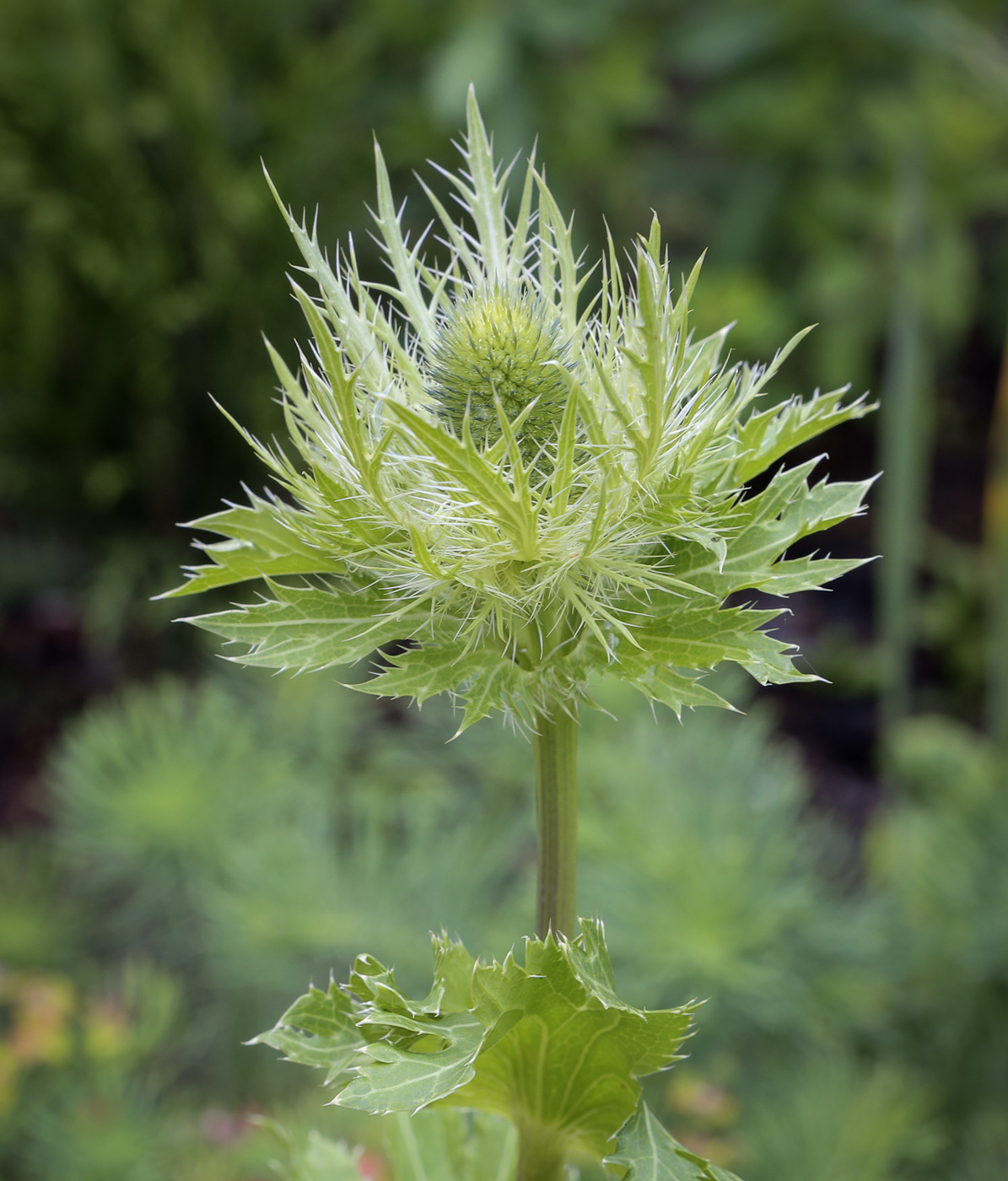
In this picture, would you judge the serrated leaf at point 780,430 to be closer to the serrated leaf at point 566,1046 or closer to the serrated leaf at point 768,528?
the serrated leaf at point 768,528

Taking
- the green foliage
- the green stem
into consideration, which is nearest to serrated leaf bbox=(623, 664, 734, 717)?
the green foliage

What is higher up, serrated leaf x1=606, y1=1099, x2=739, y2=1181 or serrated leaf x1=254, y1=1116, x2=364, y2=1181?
serrated leaf x1=606, y1=1099, x2=739, y2=1181

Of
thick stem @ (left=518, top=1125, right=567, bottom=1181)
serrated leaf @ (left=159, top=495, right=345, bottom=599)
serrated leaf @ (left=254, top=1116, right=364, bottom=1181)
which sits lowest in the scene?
serrated leaf @ (left=254, top=1116, right=364, bottom=1181)

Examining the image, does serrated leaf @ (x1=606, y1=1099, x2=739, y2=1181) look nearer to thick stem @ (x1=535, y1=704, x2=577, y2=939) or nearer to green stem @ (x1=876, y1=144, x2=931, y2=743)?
thick stem @ (x1=535, y1=704, x2=577, y2=939)

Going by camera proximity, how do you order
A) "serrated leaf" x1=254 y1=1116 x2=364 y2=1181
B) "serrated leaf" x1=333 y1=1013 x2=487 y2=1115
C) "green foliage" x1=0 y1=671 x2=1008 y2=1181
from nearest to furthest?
"serrated leaf" x1=333 y1=1013 x2=487 y2=1115 < "serrated leaf" x1=254 y1=1116 x2=364 y2=1181 < "green foliage" x1=0 y1=671 x2=1008 y2=1181

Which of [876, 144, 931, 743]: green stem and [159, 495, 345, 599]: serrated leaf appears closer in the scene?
[159, 495, 345, 599]: serrated leaf

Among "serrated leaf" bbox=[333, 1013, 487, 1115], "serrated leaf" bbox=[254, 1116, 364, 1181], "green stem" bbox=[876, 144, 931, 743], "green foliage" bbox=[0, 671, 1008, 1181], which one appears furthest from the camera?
"green stem" bbox=[876, 144, 931, 743]

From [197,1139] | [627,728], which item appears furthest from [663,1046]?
[627,728]
